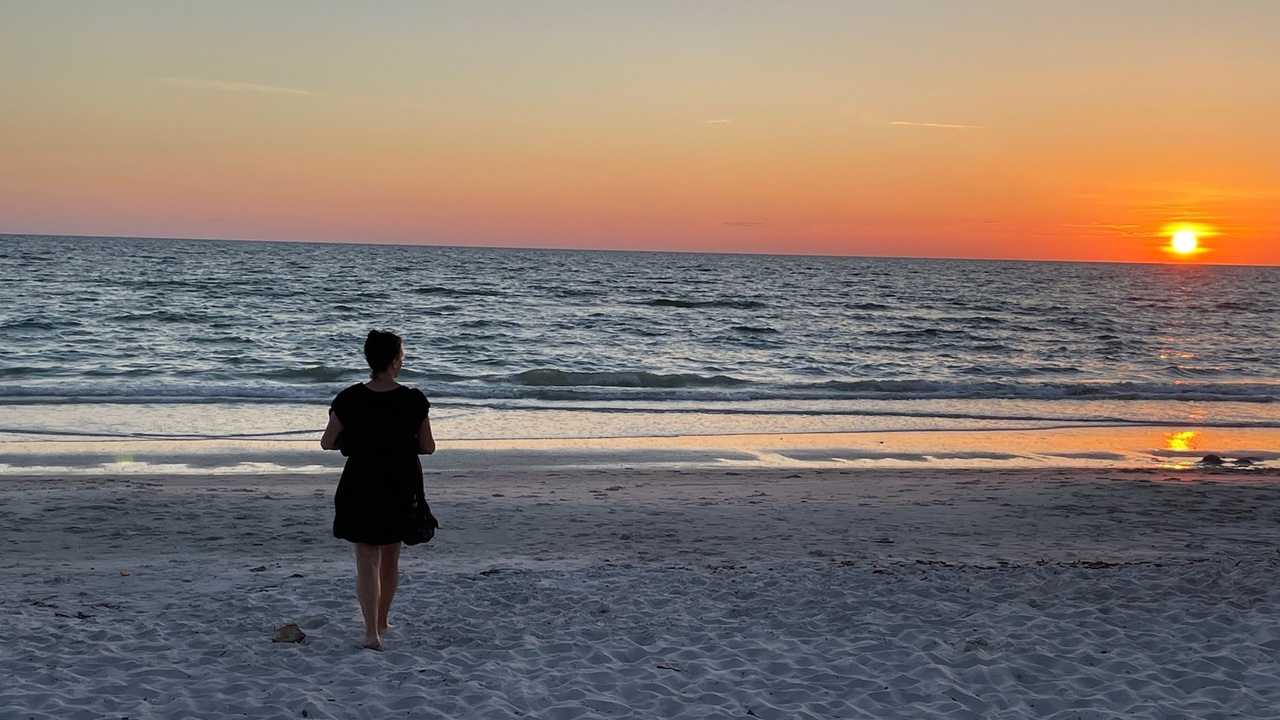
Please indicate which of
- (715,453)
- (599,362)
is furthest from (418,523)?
(599,362)

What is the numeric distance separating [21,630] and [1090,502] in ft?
28.8

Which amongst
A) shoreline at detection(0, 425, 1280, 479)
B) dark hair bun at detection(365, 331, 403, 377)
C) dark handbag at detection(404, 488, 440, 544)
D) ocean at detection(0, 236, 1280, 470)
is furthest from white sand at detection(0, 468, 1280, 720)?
ocean at detection(0, 236, 1280, 470)

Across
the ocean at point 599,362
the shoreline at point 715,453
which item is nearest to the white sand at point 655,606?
the shoreline at point 715,453

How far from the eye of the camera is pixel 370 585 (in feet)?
17.5

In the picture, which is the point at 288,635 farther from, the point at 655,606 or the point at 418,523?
the point at 655,606

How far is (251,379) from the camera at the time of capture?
21453mm

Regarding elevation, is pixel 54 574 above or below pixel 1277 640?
below

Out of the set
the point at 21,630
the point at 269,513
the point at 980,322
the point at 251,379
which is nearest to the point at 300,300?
the point at 251,379

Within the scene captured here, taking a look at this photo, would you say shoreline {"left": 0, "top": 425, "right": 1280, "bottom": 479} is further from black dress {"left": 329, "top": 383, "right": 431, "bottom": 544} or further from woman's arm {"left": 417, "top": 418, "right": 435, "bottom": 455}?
woman's arm {"left": 417, "top": 418, "right": 435, "bottom": 455}

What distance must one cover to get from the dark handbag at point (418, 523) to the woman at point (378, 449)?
0.07ft

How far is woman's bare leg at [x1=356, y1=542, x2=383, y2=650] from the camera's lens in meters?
5.32

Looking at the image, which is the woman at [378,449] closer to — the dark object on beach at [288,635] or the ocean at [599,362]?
the dark object on beach at [288,635]

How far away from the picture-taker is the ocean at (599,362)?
55.3 feet

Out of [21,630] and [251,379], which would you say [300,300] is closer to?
[251,379]
